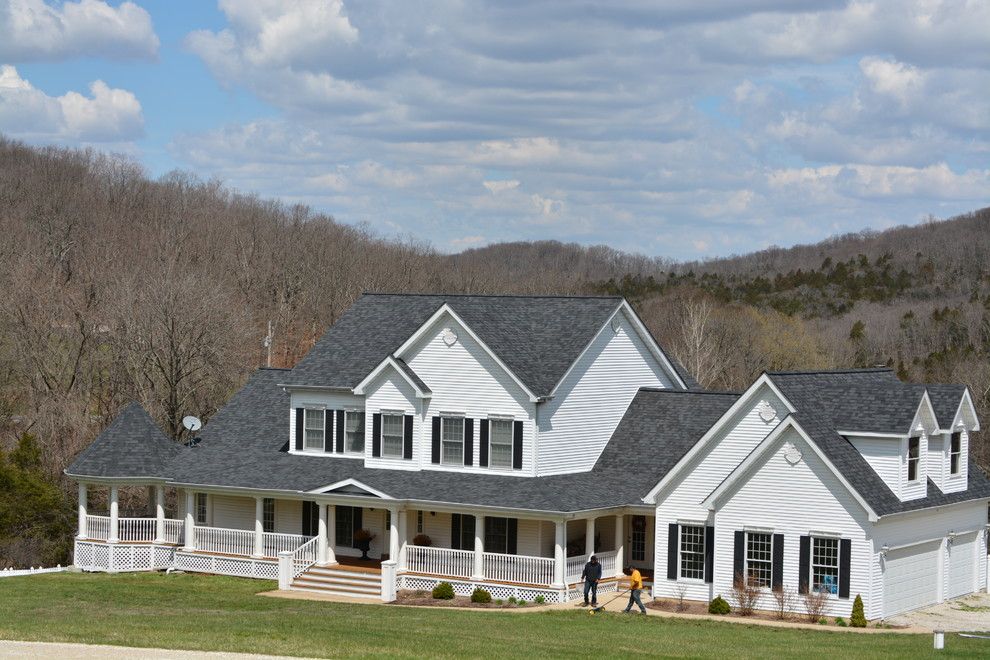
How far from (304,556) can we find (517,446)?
7.12 metres

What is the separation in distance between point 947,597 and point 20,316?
1944 inches

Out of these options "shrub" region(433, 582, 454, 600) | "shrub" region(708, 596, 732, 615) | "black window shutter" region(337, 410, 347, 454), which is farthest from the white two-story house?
"shrub" region(708, 596, 732, 615)

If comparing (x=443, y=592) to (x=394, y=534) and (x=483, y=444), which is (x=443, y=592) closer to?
(x=394, y=534)

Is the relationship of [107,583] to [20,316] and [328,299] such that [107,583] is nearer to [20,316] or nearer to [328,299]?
[20,316]

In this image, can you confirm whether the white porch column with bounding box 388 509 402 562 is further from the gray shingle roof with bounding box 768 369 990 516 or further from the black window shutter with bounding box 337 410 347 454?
the gray shingle roof with bounding box 768 369 990 516

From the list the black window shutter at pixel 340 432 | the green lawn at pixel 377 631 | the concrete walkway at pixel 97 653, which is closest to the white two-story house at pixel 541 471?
the black window shutter at pixel 340 432

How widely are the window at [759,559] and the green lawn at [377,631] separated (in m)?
2.79

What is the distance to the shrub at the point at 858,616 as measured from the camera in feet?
111

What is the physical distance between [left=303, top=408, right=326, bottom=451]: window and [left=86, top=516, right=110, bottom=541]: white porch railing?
6.80 metres

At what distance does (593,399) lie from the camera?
4247cm

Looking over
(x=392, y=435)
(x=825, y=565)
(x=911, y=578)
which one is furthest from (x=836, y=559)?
(x=392, y=435)

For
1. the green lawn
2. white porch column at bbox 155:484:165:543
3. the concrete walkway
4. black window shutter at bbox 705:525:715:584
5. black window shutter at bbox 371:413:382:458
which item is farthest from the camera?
white porch column at bbox 155:484:165:543

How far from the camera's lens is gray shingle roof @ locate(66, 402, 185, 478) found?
4384cm

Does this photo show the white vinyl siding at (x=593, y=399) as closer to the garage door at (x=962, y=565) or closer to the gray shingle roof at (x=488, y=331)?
the gray shingle roof at (x=488, y=331)
